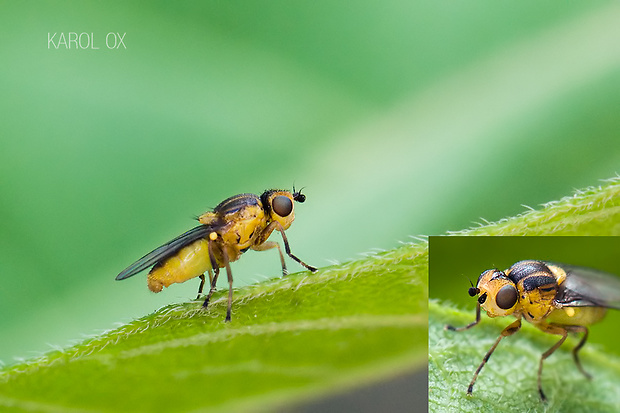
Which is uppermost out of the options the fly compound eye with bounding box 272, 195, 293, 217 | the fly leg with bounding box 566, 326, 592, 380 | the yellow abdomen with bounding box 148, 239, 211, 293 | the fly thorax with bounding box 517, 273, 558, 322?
the fly compound eye with bounding box 272, 195, 293, 217

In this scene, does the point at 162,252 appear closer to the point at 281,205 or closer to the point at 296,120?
the point at 281,205

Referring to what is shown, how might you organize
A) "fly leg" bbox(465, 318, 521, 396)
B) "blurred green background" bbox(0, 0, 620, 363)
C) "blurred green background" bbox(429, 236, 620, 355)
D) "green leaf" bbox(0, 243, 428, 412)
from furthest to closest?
"blurred green background" bbox(0, 0, 620, 363) < "blurred green background" bbox(429, 236, 620, 355) < "fly leg" bbox(465, 318, 521, 396) < "green leaf" bbox(0, 243, 428, 412)

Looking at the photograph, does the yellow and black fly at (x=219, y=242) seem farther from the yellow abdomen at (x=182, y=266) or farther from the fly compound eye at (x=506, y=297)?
the fly compound eye at (x=506, y=297)

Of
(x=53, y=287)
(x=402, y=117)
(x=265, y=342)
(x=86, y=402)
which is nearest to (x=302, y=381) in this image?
Answer: (x=265, y=342)

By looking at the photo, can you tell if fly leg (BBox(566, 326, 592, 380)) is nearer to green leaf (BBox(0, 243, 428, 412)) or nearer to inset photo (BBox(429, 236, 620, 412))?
inset photo (BBox(429, 236, 620, 412))

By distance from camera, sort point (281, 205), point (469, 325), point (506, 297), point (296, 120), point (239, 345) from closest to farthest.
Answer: point (239, 345)
point (506, 297)
point (469, 325)
point (281, 205)
point (296, 120)

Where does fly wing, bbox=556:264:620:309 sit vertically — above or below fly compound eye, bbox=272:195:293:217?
below

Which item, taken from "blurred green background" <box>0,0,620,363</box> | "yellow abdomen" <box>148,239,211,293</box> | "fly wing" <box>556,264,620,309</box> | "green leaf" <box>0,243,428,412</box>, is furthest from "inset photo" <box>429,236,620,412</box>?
"yellow abdomen" <box>148,239,211,293</box>

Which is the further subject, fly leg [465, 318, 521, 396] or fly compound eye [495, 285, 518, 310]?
fly compound eye [495, 285, 518, 310]

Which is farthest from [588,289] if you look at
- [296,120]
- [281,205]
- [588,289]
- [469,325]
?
[296,120]
